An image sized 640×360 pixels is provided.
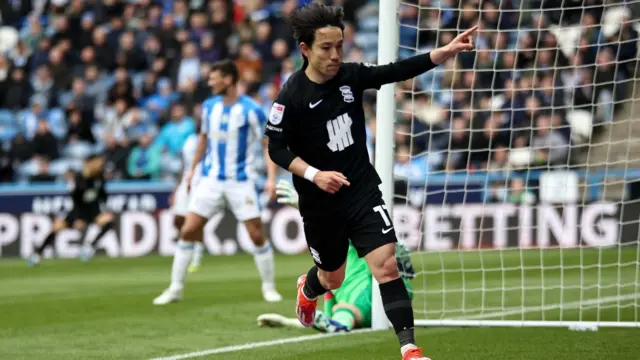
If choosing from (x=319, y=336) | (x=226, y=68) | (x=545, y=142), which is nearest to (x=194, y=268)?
(x=226, y=68)

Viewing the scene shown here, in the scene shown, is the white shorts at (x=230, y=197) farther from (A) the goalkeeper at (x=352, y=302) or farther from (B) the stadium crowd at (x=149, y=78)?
(B) the stadium crowd at (x=149, y=78)

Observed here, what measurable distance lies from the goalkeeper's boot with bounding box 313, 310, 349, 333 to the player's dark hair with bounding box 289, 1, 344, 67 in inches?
102

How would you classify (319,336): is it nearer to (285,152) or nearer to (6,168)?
(285,152)

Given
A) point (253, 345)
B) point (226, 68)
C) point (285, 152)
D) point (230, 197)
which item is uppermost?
point (226, 68)

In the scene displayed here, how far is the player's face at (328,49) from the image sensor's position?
6.41 meters

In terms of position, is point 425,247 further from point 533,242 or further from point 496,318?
point 496,318

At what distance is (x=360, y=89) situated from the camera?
260 inches

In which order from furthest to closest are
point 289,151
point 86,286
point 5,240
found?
point 5,240 < point 86,286 < point 289,151

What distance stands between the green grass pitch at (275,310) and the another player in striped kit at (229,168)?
39 centimetres

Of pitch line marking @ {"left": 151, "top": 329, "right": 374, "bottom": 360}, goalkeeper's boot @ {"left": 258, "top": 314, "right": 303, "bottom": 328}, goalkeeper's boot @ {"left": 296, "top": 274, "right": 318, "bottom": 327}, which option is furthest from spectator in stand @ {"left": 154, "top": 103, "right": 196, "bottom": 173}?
goalkeeper's boot @ {"left": 296, "top": 274, "right": 318, "bottom": 327}

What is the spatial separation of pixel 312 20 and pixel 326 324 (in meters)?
2.81

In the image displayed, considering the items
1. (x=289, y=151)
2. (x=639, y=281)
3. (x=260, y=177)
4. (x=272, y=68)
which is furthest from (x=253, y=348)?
(x=272, y=68)

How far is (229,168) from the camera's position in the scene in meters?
11.2

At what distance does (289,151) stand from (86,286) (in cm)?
741
